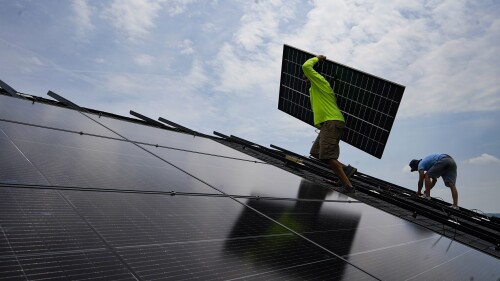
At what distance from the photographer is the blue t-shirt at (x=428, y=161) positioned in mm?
10099

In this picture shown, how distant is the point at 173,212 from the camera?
9.03 feet

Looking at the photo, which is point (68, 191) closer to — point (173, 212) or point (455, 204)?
point (173, 212)

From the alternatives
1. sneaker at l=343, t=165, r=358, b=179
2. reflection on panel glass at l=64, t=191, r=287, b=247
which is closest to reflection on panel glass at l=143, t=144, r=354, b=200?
reflection on panel glass at l=64, t=191, r=287, b=247

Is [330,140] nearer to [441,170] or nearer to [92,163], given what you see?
[92,163]

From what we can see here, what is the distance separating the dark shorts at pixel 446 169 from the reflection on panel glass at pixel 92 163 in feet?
27.1

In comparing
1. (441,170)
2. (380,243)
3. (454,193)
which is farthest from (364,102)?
(380,243)

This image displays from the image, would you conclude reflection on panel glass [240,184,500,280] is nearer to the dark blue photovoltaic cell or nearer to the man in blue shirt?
the dark blue photovoltaic cell

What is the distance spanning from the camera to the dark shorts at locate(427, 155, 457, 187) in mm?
9766

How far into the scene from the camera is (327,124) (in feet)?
22.2

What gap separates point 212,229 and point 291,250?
0.62 metres

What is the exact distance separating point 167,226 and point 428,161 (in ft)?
32.3

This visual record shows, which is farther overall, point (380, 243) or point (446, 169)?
point (446, 169)

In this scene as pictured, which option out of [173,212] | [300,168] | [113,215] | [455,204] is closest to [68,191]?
[113,215]

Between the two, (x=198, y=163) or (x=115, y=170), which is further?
→ (x=198, y=163)
